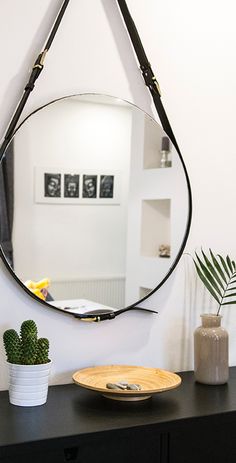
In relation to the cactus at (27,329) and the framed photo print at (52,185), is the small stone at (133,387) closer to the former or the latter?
the cactus at (27,329)

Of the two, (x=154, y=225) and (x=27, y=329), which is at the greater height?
(x=154, y=225)

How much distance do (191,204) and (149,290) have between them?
314 millimetres

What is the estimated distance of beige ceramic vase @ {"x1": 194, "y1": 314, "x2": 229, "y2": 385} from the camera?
6.32 ft

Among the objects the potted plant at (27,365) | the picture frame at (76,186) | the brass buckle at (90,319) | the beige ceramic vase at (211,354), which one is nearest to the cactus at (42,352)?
the potted plant at (27,365)

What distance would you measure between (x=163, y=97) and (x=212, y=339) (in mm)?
776

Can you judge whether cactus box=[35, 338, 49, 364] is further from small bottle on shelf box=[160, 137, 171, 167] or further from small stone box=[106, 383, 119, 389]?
small bottle on shelf box=[160, 137, 171, 167]

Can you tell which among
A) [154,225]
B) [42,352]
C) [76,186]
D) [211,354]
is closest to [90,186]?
[76,186]

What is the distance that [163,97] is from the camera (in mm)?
2029

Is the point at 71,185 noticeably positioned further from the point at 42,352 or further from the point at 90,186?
the point at 42,352

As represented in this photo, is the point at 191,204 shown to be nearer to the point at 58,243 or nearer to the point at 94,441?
the point at 58,243

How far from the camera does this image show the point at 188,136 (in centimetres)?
208

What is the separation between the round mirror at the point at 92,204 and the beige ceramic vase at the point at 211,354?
0.21 meters

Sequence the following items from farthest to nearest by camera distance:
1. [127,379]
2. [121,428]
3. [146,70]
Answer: [146,70] < [127,379] < [121,428]

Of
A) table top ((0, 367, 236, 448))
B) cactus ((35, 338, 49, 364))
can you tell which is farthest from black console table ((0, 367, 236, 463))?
cactus ((35, 338, 49, 364))
